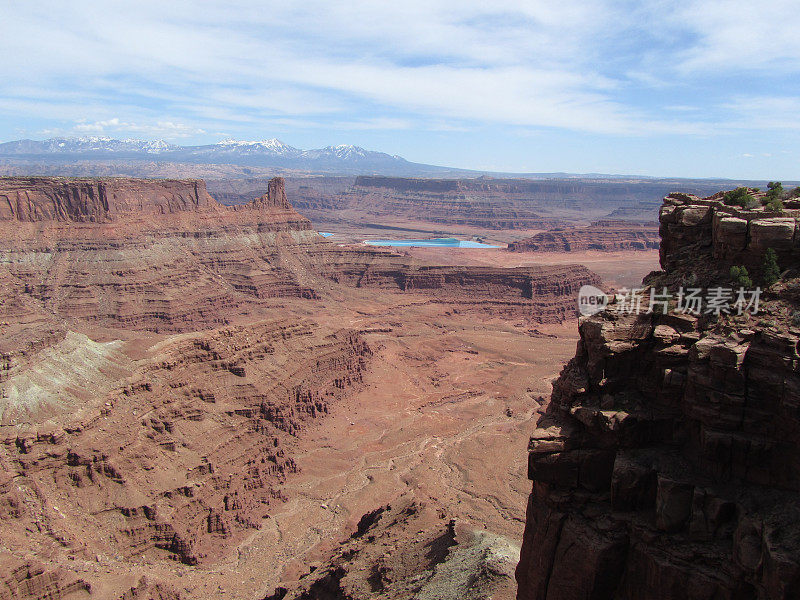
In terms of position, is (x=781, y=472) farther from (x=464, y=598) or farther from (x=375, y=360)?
(x=375, y=360)

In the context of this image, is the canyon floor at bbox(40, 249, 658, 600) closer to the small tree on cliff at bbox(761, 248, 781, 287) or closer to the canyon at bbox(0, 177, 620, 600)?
the canyon at bbox(0, 177, 620, 600)

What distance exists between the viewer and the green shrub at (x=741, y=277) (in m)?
15.0

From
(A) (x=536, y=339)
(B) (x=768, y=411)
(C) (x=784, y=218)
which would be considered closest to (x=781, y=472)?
(B) (x=768, y=411)

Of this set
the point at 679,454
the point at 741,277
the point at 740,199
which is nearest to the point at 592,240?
the point at 740,199

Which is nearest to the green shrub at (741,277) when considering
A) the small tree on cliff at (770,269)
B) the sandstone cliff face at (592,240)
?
the small tree on cliff at (770,269)

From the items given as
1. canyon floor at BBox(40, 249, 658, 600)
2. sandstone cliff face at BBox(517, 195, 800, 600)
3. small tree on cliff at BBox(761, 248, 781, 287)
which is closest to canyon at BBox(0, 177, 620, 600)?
canyon floor at BBox(40, 249, 658, 600)

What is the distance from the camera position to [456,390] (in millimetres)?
62688

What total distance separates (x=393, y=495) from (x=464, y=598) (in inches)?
723

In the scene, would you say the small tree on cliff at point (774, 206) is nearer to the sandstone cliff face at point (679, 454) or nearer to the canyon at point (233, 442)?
the sandstone cliff face at point (679, 454)

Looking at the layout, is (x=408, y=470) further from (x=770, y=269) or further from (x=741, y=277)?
(x=770, y=269)

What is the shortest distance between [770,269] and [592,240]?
6640 inches

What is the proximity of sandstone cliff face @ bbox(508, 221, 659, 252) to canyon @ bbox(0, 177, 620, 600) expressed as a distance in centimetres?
8855

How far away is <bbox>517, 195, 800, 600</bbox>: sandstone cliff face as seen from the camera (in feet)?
41.8

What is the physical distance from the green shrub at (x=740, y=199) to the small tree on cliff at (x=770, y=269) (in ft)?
13.9
